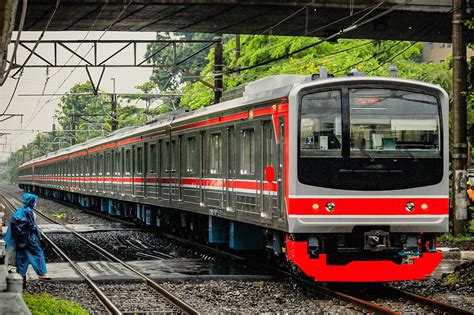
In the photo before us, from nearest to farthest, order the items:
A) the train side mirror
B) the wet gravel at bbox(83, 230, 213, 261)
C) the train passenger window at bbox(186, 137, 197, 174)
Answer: the train side mirror, the wet gravel at bbox(83, 230, 213, 261), the train passenger window at bbox(186, 137, 197, 174)

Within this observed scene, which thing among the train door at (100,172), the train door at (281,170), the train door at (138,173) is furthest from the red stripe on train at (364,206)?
the train door at (100,172)

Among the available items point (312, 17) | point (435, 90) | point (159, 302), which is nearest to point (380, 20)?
point (312, 17)

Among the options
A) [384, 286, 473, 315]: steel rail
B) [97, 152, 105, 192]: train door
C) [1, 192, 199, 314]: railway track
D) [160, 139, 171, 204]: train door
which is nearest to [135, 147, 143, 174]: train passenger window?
[160, 139, 171, 204]: train door

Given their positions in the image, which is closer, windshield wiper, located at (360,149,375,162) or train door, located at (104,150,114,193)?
windshield wiper, located at (360,149,375,162)

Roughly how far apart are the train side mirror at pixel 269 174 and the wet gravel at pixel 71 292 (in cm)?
290

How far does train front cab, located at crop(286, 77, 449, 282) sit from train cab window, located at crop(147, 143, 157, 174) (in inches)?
478

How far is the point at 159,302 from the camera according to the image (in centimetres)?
1295

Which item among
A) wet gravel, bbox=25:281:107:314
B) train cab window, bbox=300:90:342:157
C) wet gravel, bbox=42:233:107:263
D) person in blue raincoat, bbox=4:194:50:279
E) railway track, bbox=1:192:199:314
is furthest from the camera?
wet gravel, bbox=42:233:107:263

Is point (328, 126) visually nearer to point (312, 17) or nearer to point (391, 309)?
point (391, 309)

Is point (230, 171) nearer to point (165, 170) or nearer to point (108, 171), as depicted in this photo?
point (165, 170)

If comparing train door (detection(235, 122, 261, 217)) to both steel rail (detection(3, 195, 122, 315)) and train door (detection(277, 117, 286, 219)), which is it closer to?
train door (detection(277, 117, 286, 219))

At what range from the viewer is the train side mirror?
14.1 metres

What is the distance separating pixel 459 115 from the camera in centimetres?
2066

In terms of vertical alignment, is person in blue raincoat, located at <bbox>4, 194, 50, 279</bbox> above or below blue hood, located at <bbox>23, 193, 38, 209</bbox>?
below
